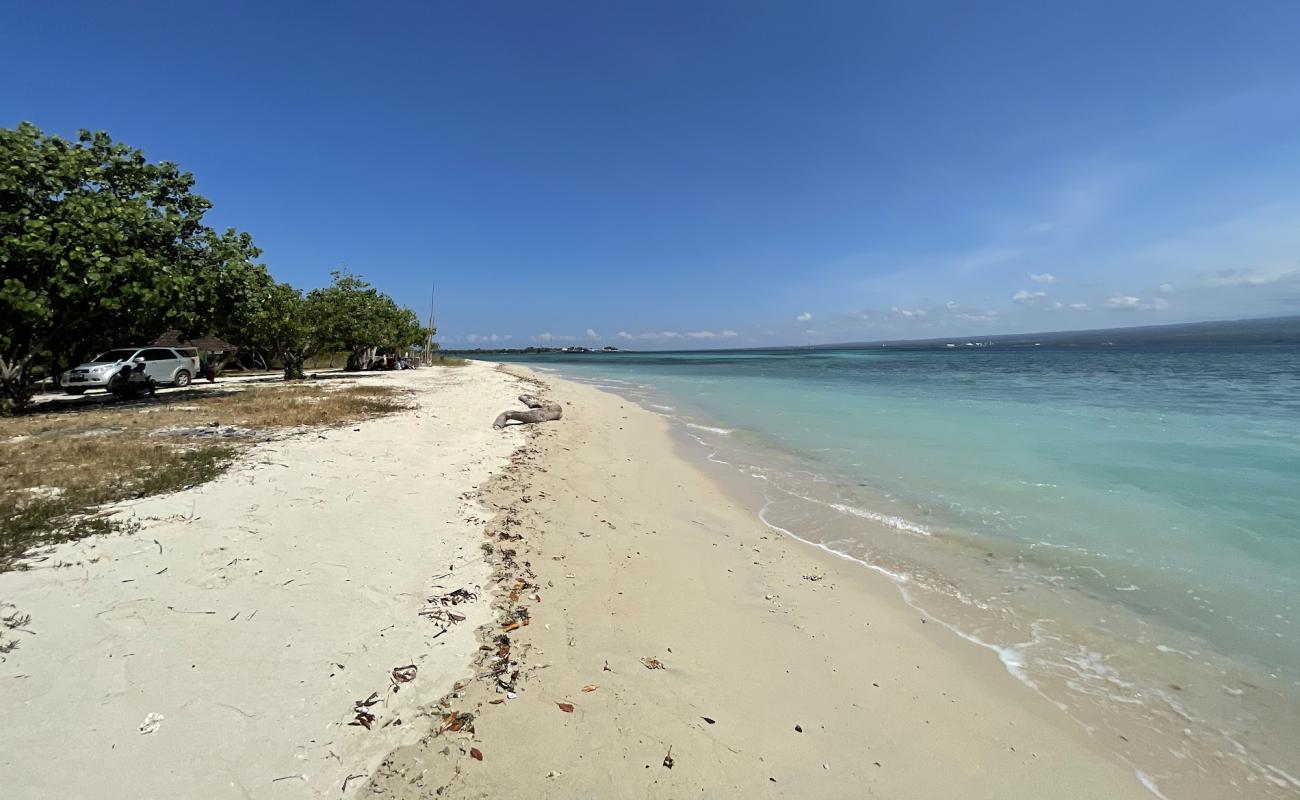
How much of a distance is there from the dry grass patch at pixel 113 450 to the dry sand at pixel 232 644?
608mm

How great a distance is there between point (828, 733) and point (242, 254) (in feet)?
68.6

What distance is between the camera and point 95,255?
40.8ft

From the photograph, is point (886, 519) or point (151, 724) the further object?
point (886, 519)

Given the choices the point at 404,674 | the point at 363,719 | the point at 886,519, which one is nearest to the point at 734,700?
the point at 404,674

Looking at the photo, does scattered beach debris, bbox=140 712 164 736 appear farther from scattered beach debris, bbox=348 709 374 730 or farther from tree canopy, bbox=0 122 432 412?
tree canopy, bbox=0 122 432 412

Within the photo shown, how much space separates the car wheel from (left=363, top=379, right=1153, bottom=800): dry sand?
20671 mm

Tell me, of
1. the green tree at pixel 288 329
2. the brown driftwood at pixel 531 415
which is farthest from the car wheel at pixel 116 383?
the brown driftwood at pixel 531 415

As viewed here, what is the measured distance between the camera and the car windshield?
18.5m

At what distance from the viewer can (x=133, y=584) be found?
157 inches

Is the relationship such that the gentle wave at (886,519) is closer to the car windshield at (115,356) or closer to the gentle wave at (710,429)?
the gentle wave at (710,429)

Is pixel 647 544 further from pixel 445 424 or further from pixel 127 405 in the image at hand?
pixel 127 405

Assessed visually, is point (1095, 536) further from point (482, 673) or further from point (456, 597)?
point (456, 597)

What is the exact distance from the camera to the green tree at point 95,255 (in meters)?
12.2

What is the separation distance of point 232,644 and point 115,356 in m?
23.2
